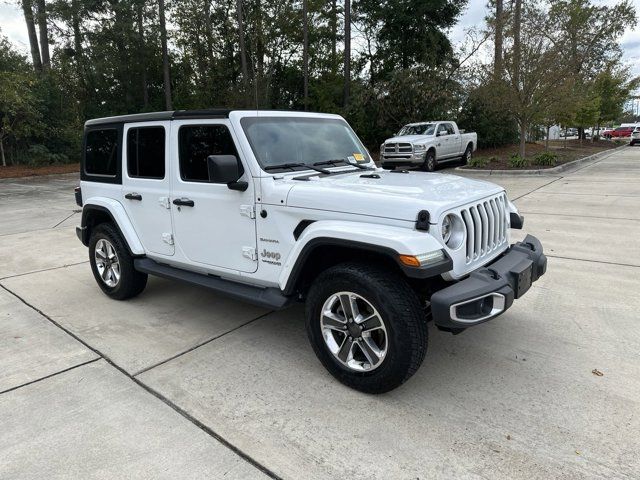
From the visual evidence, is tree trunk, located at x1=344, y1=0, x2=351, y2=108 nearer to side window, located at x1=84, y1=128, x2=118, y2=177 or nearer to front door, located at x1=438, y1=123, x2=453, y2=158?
front door, located at x1=438, y1=123, x2=453, y2=158

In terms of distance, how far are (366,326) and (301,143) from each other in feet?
5.52

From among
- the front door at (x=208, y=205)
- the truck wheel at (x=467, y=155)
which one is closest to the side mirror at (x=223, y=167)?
the front door at (x=208, y=205)

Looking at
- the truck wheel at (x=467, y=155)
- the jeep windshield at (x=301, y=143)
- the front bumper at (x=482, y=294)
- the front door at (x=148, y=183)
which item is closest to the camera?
the front bumper at (x=482, y=294)

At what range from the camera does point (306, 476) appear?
233 cm

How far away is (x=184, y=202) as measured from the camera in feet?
12.7

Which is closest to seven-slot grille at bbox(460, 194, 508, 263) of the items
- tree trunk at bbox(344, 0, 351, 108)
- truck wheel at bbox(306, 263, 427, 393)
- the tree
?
truck wheel at bbox(306, 263, 427, 393)

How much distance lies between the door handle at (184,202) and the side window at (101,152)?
1096 mm

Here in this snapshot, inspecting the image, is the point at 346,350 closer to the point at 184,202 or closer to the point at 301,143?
the point at 301,143

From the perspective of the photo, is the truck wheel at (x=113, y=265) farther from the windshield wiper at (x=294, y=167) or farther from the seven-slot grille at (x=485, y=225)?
the seven-slot grille at (x=485, y=225)

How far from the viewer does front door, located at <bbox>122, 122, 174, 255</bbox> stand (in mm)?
4082

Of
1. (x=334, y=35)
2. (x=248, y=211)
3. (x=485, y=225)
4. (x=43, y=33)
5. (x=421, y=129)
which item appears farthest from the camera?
(x=334, y=35)

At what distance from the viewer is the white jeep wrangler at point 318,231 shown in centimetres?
275

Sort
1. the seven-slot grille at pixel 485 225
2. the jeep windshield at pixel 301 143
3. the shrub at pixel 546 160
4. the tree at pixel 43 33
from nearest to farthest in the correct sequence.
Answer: the seven-slot grille at pixel 485 225, the jeep windshield at pixel 301 143, the shrub at pixel 546 160, the tree at pixel 43 33

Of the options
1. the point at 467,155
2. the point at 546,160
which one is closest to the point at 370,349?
the point at 546,160
